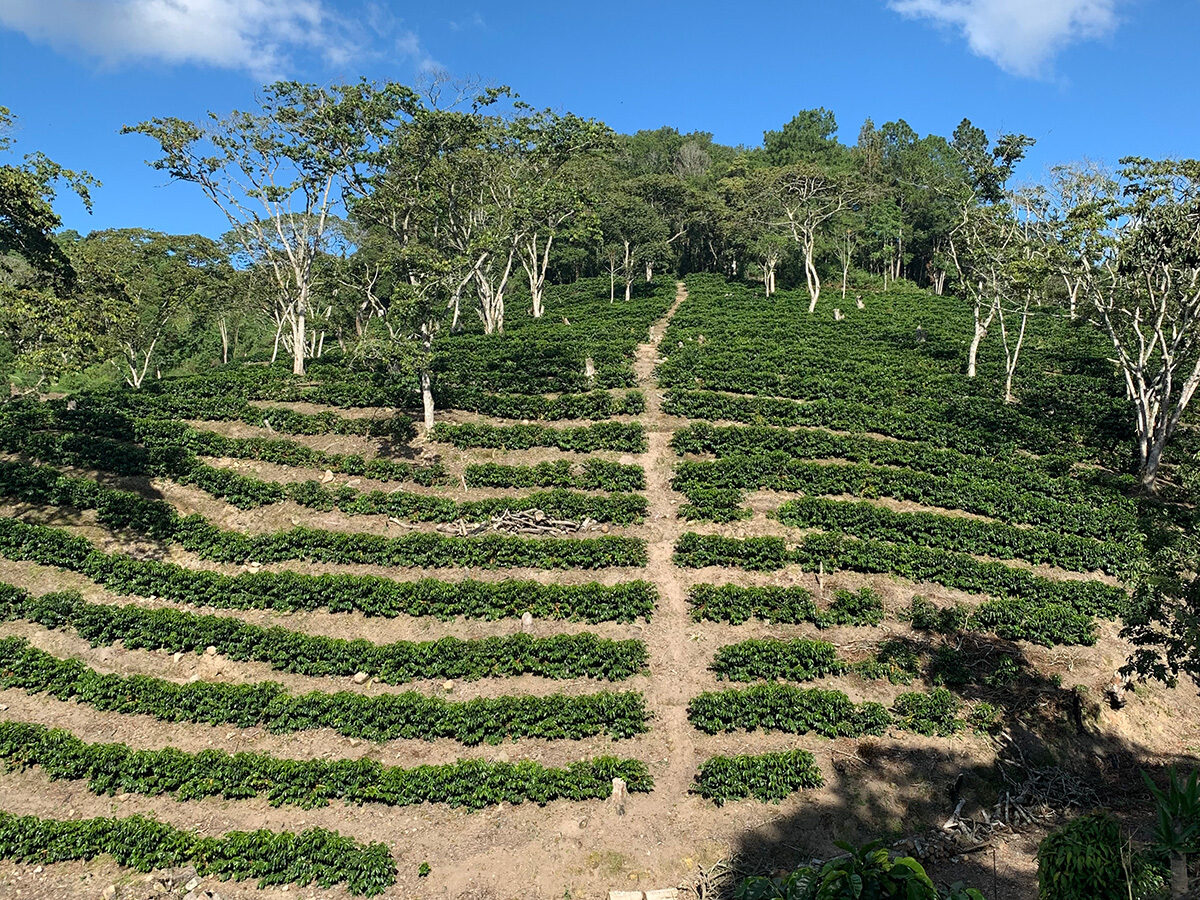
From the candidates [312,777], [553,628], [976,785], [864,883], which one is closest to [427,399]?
[553,628]

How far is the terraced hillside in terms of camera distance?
14.7m

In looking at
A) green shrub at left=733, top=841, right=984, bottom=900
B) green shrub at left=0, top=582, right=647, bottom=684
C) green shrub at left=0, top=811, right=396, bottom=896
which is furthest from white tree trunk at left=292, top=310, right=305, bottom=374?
green shrub at left=733, top=841, right=984, bottom=900

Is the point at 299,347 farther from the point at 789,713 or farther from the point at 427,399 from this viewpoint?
the point at 789,713

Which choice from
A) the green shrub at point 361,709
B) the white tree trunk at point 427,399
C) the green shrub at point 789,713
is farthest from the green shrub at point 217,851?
the white tree trunk at point 427,399

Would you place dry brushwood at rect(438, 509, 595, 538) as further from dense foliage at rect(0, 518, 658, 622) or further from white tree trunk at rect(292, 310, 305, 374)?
white tree trunk at rect(292, 310, 305, 374)

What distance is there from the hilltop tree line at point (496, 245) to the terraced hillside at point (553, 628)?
4700 millimetres

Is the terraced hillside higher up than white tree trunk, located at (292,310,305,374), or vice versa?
white tree trunk, located at (292,310,305,374)

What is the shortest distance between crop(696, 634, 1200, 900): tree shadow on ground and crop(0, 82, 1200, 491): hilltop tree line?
13.2m

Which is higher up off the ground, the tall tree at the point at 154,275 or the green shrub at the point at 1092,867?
the tall tree at the point at 154,275

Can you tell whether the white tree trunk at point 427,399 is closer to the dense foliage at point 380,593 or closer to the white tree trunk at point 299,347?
the dense foliage at point 380,593

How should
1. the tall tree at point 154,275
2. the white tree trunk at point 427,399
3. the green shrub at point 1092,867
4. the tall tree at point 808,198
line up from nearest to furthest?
1. the green shrub at point 1092,867
2. the white tree trunk at point 427,399
3. the tall tree at point 154,275
4. the tall tree at point 808,198

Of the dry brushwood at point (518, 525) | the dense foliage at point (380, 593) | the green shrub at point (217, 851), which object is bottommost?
the green shrub at point (217, 851)

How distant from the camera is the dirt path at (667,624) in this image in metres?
16.6

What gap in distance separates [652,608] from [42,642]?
722 inches
